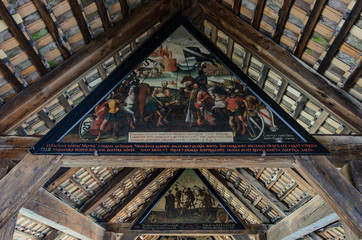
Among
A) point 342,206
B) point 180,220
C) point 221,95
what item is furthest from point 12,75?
point 180,220

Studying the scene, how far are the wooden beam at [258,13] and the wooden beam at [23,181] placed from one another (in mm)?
3241

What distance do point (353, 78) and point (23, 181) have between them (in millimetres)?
4054

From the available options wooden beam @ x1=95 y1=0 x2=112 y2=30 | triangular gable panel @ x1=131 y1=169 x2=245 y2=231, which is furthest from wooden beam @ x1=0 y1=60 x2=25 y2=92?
triangular gable panel @ x1=131 y1=169 x2=245 y2=231

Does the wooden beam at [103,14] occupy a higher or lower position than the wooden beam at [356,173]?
higher

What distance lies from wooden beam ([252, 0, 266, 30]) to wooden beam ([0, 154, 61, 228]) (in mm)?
3241

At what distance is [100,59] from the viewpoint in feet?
15.3

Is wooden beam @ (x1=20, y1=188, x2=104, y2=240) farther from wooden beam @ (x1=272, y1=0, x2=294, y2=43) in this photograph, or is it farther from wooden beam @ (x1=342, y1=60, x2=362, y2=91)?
wooden beam @ (x1=342, y1=60, x2=362, y2=91)

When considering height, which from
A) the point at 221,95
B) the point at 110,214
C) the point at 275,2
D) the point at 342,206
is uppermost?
the point at 275,2

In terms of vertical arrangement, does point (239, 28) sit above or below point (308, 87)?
above

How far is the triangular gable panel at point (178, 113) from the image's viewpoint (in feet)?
13.0

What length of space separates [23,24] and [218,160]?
2796 millimetres

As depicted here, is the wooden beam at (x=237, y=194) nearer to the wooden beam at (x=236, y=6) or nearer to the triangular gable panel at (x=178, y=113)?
the triangular gable panel at (x=178, y=113)

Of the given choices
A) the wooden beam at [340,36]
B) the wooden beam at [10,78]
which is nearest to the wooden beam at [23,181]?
the wooden beam at [10,78]

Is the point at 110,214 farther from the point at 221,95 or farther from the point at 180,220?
the point at 221,95
